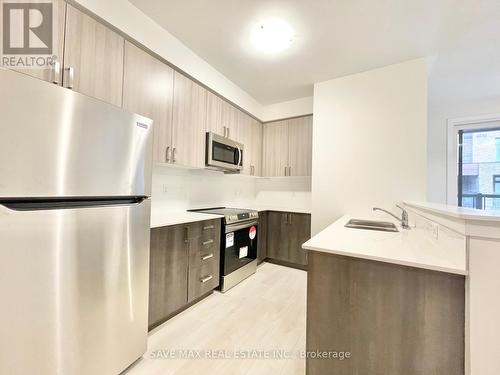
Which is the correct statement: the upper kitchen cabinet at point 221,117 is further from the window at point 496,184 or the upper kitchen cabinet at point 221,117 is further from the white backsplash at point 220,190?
the window at point 496,184

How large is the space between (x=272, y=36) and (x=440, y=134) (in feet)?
10.8

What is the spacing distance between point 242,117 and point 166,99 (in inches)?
55.5

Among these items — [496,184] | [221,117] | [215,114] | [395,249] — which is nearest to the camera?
[395,249]

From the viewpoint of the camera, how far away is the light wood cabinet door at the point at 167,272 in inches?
66.1

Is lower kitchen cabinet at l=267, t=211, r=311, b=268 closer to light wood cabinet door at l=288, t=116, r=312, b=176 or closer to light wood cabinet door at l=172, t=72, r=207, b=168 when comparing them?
light wood cabinet door at l=288, t=116, r=312, b=176

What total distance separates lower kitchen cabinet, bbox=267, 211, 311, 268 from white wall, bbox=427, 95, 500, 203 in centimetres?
223

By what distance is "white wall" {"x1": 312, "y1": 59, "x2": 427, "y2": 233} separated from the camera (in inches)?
91.0

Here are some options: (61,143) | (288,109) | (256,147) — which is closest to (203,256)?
(61,143)

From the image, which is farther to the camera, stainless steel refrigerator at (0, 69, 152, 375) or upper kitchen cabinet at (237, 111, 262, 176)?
upper kitchen cabinet at (237, 111, 262, 176)

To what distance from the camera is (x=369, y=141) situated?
8.40 feet

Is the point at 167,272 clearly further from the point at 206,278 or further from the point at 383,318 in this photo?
the point at 383,318

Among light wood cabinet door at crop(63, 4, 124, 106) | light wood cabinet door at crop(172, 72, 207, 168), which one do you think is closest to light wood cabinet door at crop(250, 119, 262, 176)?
light wood cabinet door at crop(172, 72, 207, 168)

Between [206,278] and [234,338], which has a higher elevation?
[206,278]

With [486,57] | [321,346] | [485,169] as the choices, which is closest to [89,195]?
[321,346]
